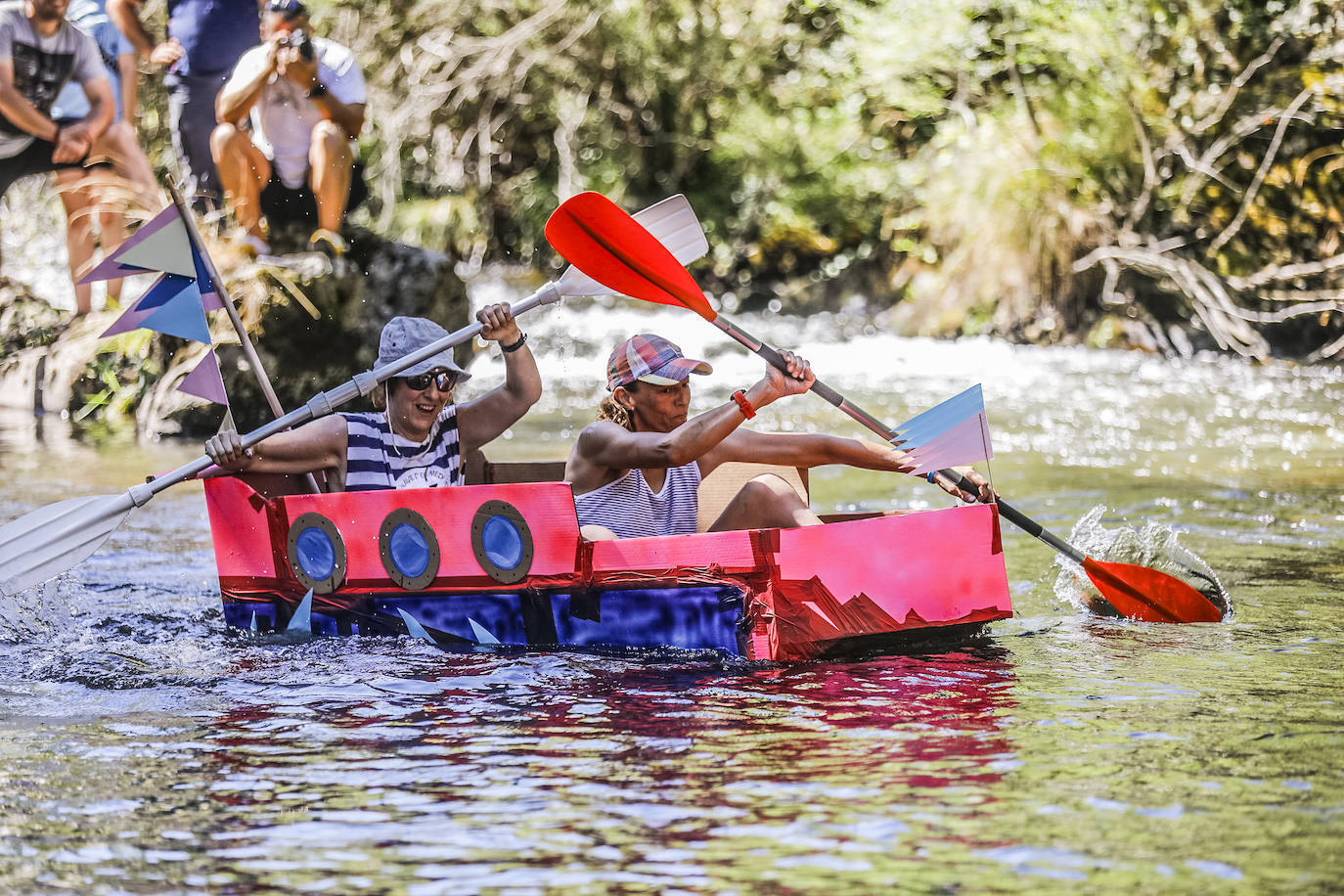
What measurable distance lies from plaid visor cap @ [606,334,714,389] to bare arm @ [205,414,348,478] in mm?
956

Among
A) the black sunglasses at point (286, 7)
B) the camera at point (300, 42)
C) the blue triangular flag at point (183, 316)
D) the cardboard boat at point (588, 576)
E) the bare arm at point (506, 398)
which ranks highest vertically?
the black sunglasses at point (286, 7)

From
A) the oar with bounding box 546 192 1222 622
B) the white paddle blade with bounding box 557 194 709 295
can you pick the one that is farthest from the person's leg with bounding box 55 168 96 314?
the oar with bounding box 546 192 1222 622

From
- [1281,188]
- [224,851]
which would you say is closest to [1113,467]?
[1281,188]

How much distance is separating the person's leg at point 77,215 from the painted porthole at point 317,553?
19.1 feet

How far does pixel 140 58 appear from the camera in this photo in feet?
38.8

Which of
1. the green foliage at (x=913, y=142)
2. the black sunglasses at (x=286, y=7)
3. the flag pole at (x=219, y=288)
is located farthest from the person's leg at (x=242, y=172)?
the green foliage at (x=913, y=142)

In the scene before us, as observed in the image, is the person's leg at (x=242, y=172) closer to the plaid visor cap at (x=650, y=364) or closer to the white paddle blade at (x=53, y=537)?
the white paddle blade at (x=53, y=537)

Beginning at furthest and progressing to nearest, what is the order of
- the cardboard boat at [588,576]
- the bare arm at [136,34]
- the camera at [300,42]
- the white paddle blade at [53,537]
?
the bare arm at [136,34], the camera at [300,42], the white paddle blade at [53,537], the cardboard boat at [588,576]

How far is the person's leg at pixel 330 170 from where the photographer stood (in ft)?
31.1

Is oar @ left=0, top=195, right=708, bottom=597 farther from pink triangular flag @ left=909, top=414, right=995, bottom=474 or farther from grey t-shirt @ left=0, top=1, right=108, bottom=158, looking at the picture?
grey t-shirt @ left=0, top=1, right=108, bottom=158

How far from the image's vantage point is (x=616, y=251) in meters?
5.08

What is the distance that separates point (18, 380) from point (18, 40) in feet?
7.28

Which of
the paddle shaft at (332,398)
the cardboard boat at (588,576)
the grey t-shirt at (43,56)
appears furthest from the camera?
the grey t-shirt at (43,56)

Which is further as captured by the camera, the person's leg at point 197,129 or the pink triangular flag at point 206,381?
the person's leg at point 197,129
